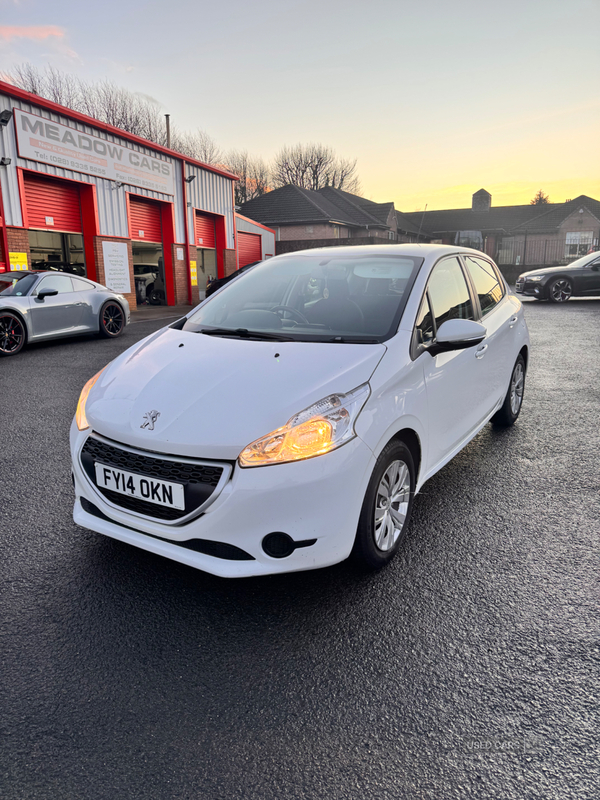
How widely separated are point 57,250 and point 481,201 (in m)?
65.2

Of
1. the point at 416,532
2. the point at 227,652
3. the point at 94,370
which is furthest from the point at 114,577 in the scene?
the point at 94,370

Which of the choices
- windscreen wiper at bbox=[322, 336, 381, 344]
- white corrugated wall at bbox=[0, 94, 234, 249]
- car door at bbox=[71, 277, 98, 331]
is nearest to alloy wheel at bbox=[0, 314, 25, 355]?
car door at bbox=[71, 277, 98, 331]

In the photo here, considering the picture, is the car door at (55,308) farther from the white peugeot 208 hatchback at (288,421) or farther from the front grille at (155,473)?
the front grille at (155,473)

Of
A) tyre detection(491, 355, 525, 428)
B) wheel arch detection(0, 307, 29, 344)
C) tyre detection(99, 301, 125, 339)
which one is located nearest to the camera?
tyre detection(491, 355, 525, 428)

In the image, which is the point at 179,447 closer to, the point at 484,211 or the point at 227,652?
the point at 227,652

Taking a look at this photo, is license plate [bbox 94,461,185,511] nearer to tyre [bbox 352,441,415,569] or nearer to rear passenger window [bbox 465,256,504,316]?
tyre [bbox 352,441,415,569]

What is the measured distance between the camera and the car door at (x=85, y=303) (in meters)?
11.1

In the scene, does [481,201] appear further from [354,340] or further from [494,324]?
[354,340]

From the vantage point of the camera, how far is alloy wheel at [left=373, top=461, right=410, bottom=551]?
2.74 m

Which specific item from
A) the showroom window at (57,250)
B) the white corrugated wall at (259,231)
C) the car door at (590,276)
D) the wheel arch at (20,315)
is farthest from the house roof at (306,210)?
the wheel arch at (20,315)

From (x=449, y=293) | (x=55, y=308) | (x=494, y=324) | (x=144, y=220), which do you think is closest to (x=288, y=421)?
(x=449, y=293)

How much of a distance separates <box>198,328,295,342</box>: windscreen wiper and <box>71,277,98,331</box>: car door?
28.1 ft

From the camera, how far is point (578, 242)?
63125mm

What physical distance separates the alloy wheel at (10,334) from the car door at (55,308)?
0.28 m
